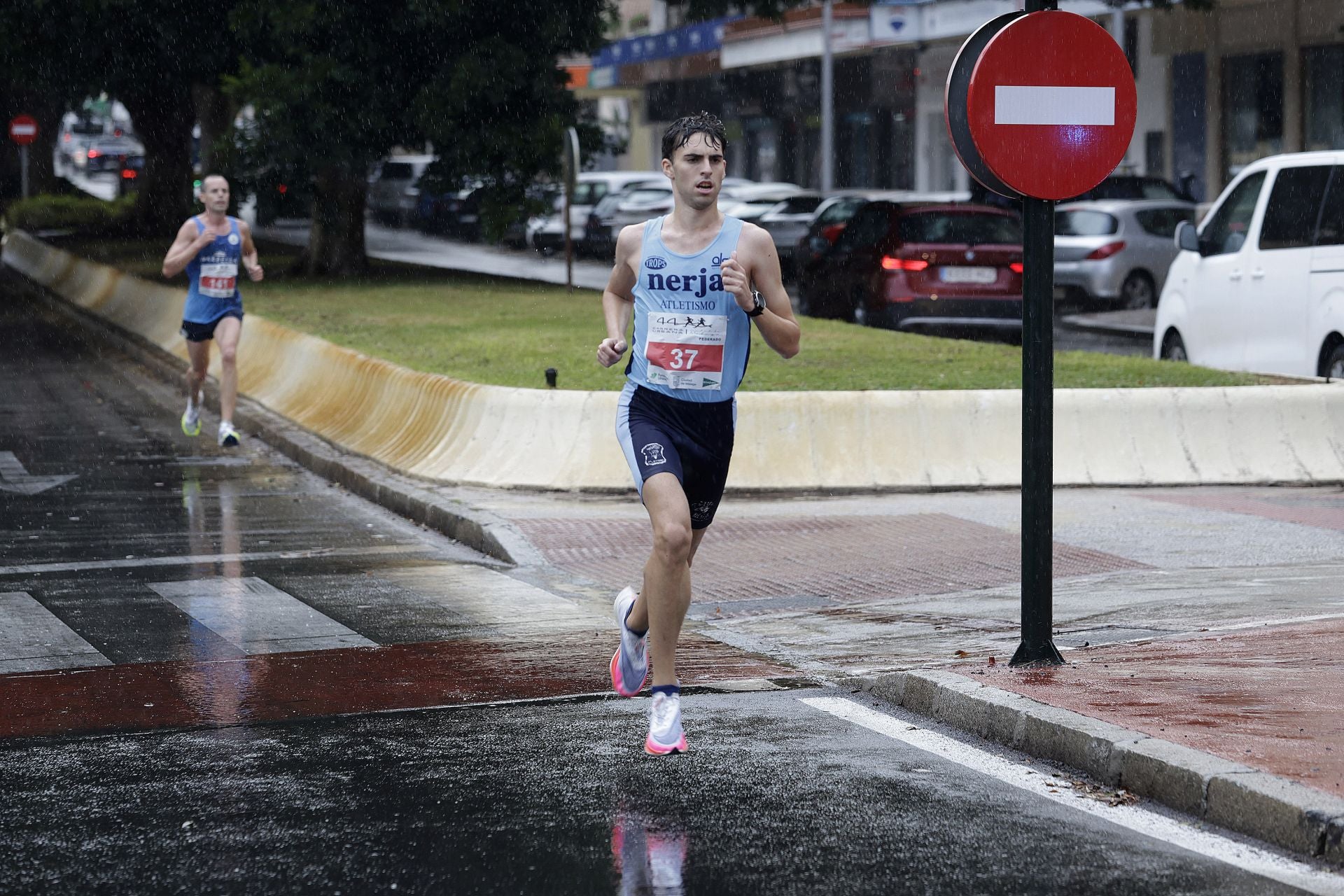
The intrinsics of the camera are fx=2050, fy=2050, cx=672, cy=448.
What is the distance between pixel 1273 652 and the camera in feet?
23.0

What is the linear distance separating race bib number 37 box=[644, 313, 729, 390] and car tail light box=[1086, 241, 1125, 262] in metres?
Answer: 20.1

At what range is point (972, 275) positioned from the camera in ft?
68.7

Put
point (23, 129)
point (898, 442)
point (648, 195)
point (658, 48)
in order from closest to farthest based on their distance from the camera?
point (898, 442)
point (648, 195)
point (23, 129)
point (658, 48)

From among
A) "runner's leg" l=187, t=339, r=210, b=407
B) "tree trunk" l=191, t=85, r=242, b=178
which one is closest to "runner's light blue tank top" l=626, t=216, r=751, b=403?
"runner's leg" l=187, t=339, r=210, b=407

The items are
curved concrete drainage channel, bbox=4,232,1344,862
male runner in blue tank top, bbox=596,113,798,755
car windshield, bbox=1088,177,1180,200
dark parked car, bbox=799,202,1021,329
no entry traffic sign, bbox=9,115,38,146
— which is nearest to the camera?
male runner in blue tank top, bbox=596,113,798,755

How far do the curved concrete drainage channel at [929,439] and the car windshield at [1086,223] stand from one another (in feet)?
42.9

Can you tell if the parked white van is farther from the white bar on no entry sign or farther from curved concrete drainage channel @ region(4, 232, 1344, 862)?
the white bar on no entry sign

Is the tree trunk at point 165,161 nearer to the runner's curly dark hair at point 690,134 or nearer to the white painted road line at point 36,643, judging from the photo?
the white painted road line at point 36,643

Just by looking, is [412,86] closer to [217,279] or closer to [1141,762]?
[217,279]

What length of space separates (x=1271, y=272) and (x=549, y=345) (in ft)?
21.6

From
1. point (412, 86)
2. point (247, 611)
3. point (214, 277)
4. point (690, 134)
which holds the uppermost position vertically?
point (412, 86)

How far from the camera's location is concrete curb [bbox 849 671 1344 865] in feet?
16.2

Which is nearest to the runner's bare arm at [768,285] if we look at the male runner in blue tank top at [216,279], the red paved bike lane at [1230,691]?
the red paved bike lane at [1230,691]

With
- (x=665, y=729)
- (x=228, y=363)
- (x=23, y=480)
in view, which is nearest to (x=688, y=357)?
(x=665, y=729)
